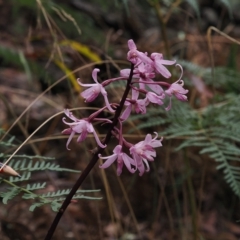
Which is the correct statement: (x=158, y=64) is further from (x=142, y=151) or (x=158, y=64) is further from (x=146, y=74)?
(x=142, y=151)

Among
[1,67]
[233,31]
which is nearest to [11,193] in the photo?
[1,67]

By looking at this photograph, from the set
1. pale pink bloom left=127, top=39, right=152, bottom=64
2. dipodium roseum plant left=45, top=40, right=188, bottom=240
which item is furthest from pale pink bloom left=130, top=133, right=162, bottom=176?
pale pink bloom left=127, top=39, right=152, bottom=64

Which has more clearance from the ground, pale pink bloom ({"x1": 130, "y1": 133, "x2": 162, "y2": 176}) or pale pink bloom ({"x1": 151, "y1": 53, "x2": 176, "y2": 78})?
pale pink bloom ({"x1": 151, "y1": 53, "x2": 176, "y2": 78})

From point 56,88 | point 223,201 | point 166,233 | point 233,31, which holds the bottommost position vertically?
point 166,233

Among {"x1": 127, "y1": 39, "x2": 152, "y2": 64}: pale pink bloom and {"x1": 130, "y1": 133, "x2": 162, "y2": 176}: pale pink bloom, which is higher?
{"x1": 127, "y1": 39, "x2": 152, "y2": 64}: pale pink bloom

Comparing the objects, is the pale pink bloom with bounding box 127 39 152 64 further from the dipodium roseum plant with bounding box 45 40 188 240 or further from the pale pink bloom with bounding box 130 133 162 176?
the pale pink bloom with bounding box 130 133 162 176

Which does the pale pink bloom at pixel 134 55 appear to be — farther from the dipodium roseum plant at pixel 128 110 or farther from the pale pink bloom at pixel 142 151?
the pale pink bloom at pixel 142 151

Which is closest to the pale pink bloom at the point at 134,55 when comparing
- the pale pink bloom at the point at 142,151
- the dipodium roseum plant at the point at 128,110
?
the dipodium roseum plant at the point at 128,110

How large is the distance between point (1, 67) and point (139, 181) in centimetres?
119

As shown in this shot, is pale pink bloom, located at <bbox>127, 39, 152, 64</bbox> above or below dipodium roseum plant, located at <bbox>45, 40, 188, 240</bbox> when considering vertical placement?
above

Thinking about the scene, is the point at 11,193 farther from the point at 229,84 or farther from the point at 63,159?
the point at 229,84

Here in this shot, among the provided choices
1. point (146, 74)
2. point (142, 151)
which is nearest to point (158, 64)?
point (146, 74)

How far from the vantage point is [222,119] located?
141 centimetres

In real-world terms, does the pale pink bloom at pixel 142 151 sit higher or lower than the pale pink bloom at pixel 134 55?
lower
